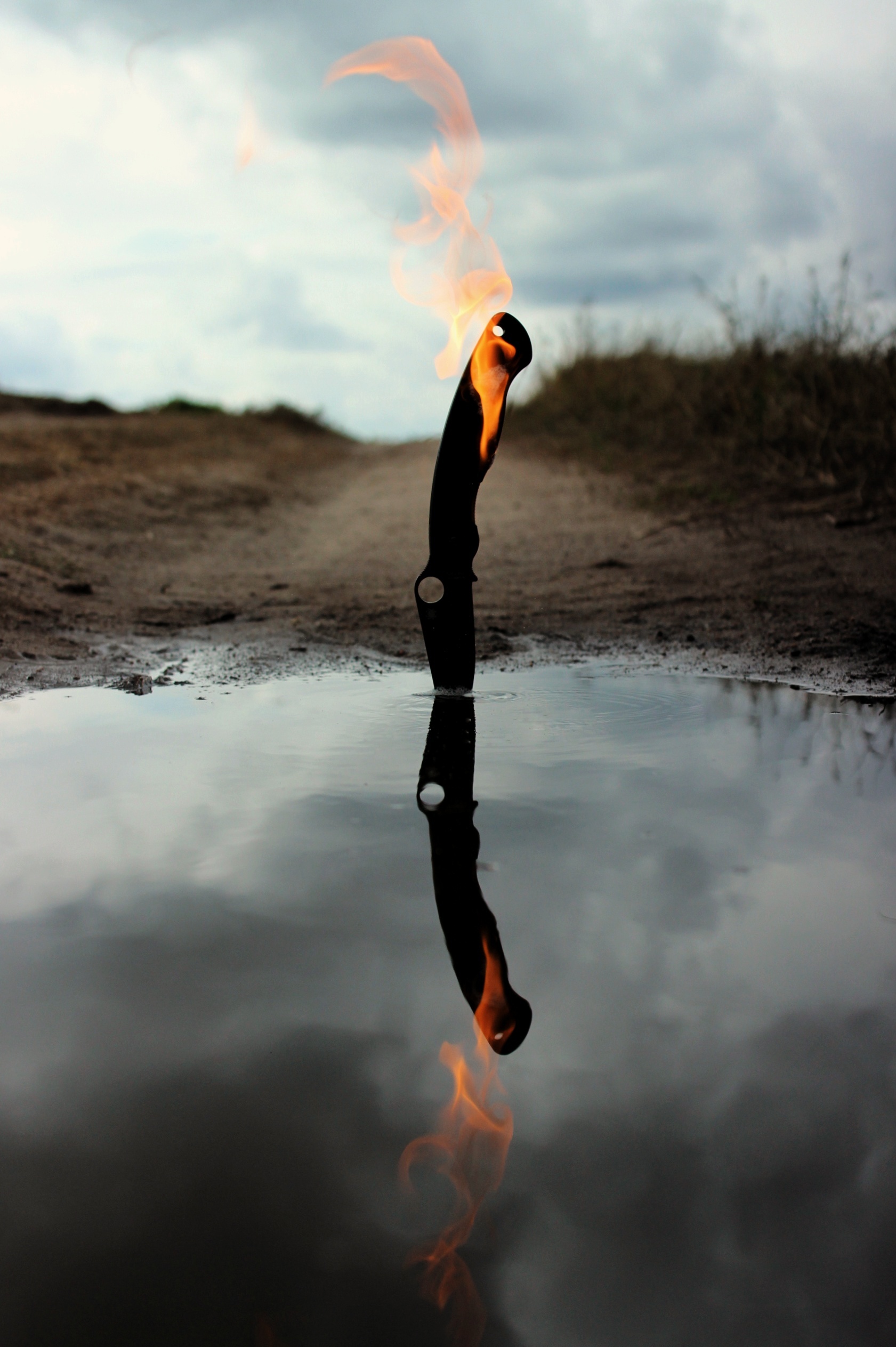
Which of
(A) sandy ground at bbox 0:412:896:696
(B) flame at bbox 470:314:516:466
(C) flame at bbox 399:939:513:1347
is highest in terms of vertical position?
(B) flame at bbox 470:314:516:466

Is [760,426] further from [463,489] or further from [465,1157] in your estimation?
[465,1157]

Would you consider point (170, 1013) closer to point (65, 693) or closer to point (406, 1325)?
point (406, 1325)

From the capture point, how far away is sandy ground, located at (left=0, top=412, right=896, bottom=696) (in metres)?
5.12

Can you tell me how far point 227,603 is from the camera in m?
6.74

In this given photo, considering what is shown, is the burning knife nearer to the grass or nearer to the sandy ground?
the sandy ground

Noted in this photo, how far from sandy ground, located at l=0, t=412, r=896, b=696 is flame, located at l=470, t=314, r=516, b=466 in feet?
4.57

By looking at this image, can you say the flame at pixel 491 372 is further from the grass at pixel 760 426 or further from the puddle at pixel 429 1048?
the grass at pixel 760 426

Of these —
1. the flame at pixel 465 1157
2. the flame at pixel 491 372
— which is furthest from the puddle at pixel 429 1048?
the flame at pixel 491 372

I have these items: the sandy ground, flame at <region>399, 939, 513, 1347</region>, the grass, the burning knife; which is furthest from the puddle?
the grass

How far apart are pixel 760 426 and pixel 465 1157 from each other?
36.5 feet

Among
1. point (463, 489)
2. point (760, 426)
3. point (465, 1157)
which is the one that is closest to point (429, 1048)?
point (465, 1157)

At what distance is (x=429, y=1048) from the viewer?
1.75 meters

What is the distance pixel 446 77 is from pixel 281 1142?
150 inches

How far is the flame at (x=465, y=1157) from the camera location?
1.29 m
